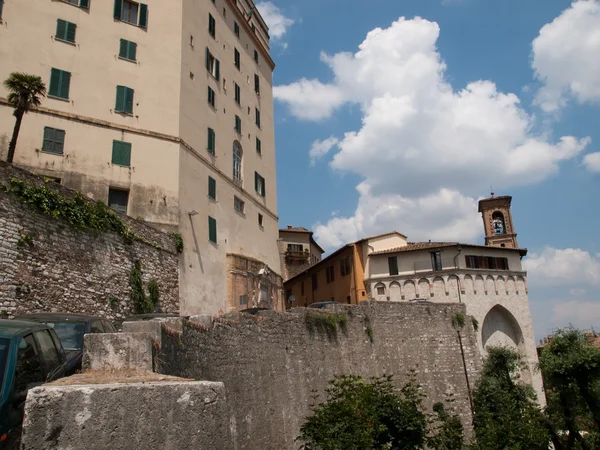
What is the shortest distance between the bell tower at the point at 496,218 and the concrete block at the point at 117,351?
5535cm

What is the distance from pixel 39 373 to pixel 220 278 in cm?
2221

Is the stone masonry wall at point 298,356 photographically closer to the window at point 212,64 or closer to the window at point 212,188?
the window at point 212,188

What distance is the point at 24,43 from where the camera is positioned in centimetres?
2405

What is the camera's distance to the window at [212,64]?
3158 centimetres

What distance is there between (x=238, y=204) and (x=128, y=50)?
11.1 meters

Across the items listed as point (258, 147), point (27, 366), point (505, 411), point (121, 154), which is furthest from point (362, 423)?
point (258, 147)

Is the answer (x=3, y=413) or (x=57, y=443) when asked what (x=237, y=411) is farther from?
(x=57, y=443)

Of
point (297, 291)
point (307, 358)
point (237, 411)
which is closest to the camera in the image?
point (237, 411)

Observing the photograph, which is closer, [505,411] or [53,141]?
[53,141]

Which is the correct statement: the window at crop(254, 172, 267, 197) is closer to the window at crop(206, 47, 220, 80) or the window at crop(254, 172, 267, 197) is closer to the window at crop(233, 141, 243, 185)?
the window at crop(233, 141, 243, 185)

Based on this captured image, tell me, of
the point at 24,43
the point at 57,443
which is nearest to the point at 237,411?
the point at 57,443

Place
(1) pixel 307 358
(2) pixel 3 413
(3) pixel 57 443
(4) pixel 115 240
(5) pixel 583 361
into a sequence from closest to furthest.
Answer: (3) pixel 57 443
(2) pixel 3 413
(1) pixel 307 358
(4) pixel 115 240
(5) pixel 583 361

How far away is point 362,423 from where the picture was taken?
41.6ft

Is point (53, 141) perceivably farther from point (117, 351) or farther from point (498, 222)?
point (498, 222)
